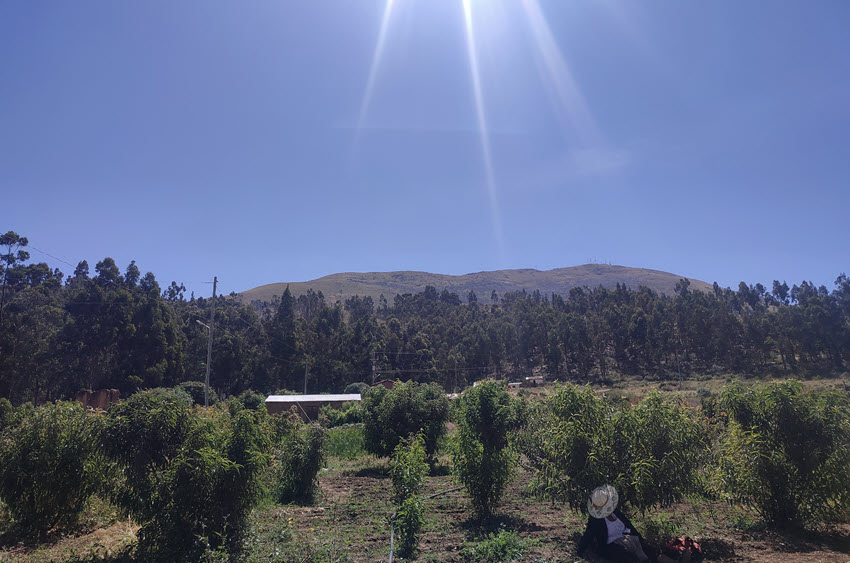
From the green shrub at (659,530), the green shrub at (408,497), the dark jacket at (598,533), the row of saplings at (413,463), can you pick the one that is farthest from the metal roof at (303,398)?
the dark jacket at (598,533)

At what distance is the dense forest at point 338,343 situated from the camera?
56.4 metres

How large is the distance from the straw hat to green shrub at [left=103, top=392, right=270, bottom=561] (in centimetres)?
675

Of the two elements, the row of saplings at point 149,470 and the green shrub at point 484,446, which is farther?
the green shrub at point 484,446

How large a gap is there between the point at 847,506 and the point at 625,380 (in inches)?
2650

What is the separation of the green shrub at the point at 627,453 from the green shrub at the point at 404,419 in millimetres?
12588

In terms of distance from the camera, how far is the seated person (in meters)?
8.93

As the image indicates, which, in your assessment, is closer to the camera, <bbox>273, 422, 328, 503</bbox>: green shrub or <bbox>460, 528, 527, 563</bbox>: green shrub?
<bbox>460, 528, 527, 563</bbox>: green shrub

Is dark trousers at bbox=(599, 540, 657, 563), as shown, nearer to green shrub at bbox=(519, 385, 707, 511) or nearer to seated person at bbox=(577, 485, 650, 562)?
seated person at bbox=(577, 485, 650, 562)

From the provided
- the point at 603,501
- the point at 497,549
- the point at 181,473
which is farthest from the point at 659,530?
the point at 181,473

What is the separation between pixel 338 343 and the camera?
82.9m

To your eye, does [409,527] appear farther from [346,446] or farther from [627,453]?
[346,446]

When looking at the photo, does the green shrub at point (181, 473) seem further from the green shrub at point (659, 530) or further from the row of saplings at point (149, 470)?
the green shrub at point (659, 530)

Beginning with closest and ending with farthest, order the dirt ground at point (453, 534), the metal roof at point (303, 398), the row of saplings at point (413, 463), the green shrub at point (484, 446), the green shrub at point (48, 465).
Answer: the row of saplings at point (413, 463) < the dirt ground at point (453, 534) < the green shrub at point (48, 465) < the green shrub at point (484, 446) < the metal roof at point (303, 398)

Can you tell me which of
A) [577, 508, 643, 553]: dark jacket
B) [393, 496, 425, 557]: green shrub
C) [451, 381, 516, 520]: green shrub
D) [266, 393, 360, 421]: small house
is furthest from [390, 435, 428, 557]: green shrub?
[266, 393, 360, 421]: small house
